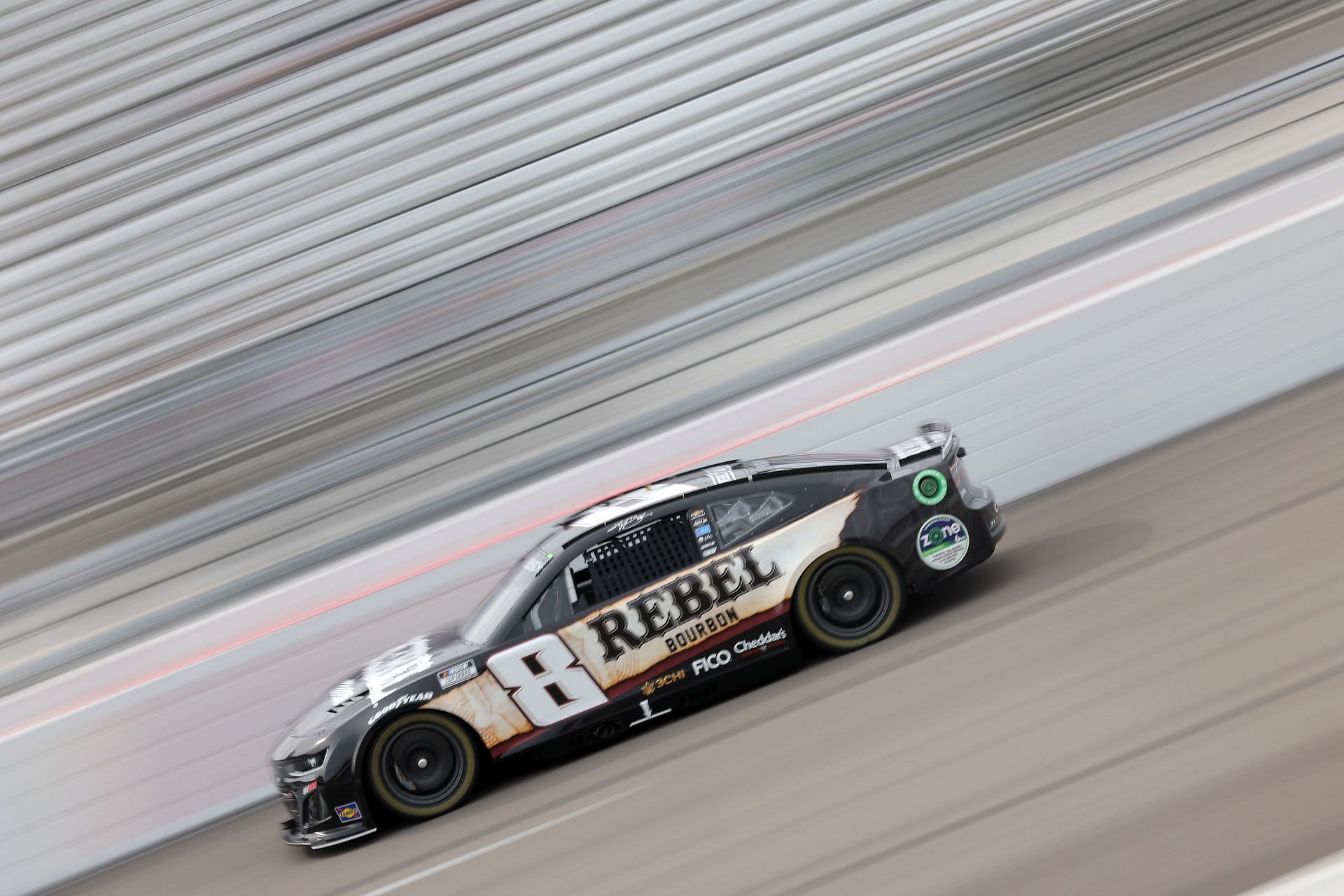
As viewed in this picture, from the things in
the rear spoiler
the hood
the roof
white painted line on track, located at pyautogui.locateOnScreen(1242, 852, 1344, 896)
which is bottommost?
white painted line on track, located at pyautogui.locateOnScreen(1242, 852, 1344, 896)

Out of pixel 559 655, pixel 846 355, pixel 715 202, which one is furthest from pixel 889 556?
pixel 715 202

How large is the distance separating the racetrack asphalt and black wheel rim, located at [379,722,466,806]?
164 mm

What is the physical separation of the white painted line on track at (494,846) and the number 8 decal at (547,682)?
68 centimetres

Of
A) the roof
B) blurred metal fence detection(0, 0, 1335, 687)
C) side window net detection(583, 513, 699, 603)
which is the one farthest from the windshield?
blurred metal fence detection(0, 0, 1335, 687)

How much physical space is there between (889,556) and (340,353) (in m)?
5.41

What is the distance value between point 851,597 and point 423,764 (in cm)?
239

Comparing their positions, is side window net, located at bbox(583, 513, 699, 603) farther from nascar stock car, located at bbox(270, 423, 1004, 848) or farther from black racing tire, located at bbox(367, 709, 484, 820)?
black racing tire, located at bbox(367, 709, 484, 820)

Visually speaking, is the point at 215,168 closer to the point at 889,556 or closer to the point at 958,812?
the point at 889,556

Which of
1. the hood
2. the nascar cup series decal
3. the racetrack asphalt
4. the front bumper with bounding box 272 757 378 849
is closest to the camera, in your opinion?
the racetrack asphalt

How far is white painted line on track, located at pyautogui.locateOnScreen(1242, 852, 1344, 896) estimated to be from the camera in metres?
3.16

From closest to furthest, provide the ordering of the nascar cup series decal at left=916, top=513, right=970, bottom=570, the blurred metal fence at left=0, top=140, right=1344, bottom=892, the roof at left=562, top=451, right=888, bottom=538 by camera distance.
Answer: the nascar cup series decal at left=916, top=513, right=970, bottom=570 < the roof at left=562, top=451, right=888, bottom=538 < the blurred metal fence at left=0, top=140, right=1344, bottom=892

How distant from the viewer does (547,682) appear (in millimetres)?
6371

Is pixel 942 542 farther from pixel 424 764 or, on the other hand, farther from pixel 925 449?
pixel 424 764

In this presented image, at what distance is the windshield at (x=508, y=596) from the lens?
6.61 m
